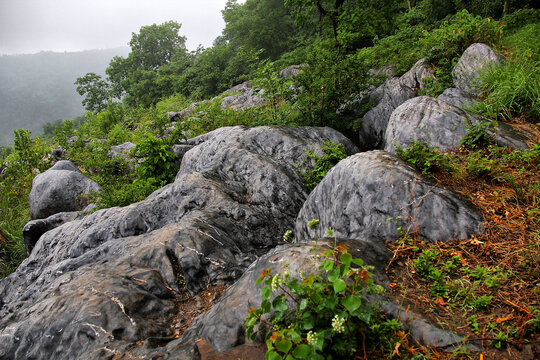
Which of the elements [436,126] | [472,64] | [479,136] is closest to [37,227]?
[436,126]

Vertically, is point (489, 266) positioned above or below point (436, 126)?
below

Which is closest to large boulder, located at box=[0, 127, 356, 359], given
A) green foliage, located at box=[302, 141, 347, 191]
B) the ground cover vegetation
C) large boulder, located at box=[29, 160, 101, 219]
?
green foliage, located at box=[302, 141, 347, 191]

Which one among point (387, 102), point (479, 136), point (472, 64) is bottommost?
point (479, 136)

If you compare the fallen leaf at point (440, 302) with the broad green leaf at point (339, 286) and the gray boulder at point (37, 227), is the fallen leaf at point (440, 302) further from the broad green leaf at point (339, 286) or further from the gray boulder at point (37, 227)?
the gray boulder at point (37, 227)

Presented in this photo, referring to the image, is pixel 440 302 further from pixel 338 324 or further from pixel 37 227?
pixel 37 227

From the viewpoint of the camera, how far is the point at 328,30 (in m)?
10.5

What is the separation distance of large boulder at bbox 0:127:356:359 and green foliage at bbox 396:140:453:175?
2421 millimetres

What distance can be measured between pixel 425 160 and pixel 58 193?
Answer: 10.7m

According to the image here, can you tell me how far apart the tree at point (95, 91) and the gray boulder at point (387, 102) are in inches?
1946

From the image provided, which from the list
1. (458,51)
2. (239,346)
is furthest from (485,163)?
(458,51)

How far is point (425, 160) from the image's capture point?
11.5ft

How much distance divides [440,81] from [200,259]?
650cm

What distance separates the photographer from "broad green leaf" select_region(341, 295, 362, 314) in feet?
5.28

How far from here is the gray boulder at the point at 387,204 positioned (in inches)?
112
